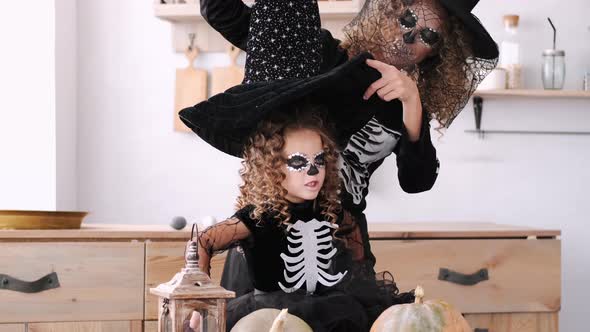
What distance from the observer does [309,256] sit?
124 cm

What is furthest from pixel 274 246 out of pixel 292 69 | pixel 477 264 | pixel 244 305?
pixel 477 264

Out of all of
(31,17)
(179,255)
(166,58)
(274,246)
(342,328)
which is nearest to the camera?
(342,328)

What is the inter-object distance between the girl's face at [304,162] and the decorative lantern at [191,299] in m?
0.29

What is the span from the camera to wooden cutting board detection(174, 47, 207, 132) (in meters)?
2.79

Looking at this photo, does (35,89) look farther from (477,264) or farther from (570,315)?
(570,315)

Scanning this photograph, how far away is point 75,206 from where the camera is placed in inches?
111

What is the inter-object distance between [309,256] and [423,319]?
1.25 ft

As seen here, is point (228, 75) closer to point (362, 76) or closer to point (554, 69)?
point (554, 69)

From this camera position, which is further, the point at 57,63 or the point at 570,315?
the point at 570,315

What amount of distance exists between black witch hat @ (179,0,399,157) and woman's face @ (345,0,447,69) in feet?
0.29

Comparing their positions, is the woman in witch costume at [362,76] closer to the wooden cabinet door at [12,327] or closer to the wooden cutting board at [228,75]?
the wooden cabinet door at [12,327]

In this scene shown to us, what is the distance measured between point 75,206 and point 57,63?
0.45m

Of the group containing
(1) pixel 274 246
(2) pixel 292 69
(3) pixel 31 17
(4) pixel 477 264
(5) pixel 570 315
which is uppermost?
(3) pixel 31 17

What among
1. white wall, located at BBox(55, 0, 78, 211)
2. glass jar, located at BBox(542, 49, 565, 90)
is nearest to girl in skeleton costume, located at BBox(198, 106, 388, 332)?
white wall, located at BBox(55, 0, 78, 211)
